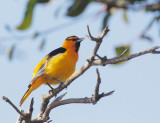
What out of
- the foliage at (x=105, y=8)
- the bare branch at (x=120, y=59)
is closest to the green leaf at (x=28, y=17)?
the foliage at (x=105, y=8)

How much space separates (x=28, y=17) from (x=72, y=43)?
132 centimetres

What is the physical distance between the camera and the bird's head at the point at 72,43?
6307mm

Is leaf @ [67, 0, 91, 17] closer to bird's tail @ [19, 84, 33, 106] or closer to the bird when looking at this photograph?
the bird

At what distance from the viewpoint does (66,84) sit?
4133 millimetres

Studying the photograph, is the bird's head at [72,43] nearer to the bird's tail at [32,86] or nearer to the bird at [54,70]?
the bird at [54,70]

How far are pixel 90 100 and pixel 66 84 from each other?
364 millimetres

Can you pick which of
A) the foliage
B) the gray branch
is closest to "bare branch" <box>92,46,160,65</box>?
the gray branch

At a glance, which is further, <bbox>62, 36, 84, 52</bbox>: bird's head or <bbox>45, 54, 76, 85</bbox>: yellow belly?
<bbox>62, 36, 84, 52</bbox>: bird's head

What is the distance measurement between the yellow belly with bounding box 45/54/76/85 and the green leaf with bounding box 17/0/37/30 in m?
0.66

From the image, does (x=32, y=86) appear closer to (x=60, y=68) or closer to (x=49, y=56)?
(x=60, y=68)

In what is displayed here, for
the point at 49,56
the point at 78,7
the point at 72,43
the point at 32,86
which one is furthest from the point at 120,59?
the point at 72,43

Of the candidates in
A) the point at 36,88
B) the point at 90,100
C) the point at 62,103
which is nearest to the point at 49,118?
the point at 62,103

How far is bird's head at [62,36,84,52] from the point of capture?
20.7 feet

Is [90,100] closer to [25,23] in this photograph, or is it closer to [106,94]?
[106,94]
